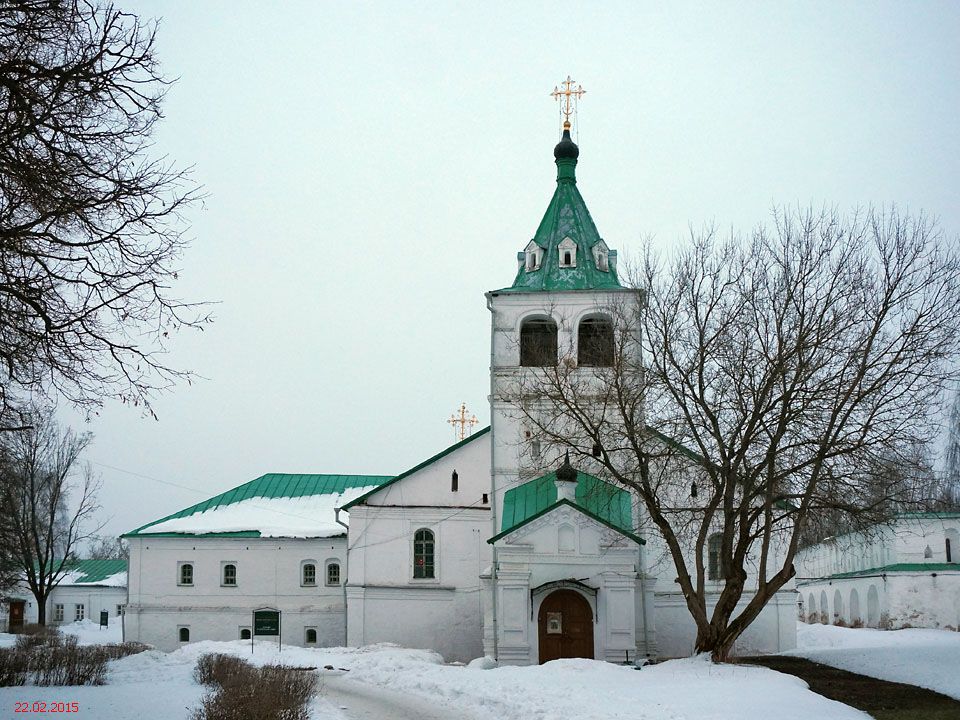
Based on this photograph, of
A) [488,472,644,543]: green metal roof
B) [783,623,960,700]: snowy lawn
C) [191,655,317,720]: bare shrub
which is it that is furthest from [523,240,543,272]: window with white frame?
[191,655,317,720]: bare shrub

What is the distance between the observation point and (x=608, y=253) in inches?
1276

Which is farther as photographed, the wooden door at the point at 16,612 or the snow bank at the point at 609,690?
the wooden door at the point at 16,612

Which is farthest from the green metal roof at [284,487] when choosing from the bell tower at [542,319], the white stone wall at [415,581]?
the bell tower at [542,319]

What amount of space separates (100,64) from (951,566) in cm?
3987

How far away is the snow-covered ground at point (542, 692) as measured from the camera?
49.0 ft

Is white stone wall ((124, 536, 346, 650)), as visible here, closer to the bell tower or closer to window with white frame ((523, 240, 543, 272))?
the bell tower

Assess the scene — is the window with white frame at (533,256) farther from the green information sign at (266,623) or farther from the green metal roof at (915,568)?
the green metal roof at (915,568)

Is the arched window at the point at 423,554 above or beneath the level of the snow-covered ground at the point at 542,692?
above

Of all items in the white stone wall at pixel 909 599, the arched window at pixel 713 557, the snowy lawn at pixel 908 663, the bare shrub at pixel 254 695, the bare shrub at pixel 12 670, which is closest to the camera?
the bare shrub at pixel 254 695

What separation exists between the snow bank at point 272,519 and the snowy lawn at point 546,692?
1479 cm

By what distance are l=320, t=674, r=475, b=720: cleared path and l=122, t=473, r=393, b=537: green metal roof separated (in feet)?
65.7

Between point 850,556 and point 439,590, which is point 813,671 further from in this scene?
point 850,556

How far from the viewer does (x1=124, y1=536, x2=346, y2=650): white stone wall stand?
3756 cm

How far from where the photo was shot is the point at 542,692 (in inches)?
706
